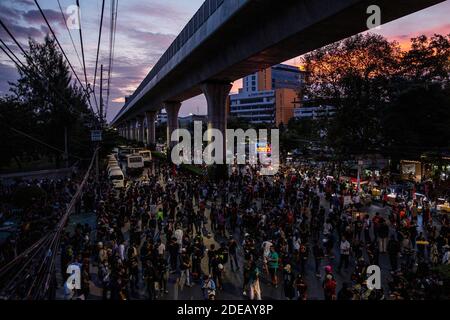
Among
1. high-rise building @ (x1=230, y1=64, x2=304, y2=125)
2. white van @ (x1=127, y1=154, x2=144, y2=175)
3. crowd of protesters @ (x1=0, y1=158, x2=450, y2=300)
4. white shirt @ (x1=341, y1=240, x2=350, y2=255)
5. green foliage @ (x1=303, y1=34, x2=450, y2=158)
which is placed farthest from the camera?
high-rise building @ (x1=230, y1=64, x2=304, y2=125)

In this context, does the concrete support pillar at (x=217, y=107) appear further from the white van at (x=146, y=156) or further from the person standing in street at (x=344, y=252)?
the person standing in street at (x=344, y=252)

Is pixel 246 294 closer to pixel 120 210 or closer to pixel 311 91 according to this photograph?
pixel 120 210

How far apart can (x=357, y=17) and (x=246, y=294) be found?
38.9 ft

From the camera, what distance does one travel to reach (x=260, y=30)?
2116 centimetres

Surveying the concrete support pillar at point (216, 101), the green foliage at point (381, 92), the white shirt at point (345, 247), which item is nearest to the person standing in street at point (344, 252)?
the white shirt at point (345, 247)

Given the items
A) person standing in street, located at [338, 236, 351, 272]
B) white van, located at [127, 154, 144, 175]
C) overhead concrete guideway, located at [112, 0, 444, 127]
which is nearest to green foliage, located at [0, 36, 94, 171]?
white van, located at [127, 154, 144, 175]

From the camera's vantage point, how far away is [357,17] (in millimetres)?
15125

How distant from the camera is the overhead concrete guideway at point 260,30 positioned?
1491 centimetres

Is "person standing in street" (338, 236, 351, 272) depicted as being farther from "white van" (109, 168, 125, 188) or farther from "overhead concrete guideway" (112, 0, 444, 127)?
"white van" (109, 168, 125, 188)

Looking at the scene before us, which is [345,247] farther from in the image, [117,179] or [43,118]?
[43,118]

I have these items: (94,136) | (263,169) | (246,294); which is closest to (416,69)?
(263,169)

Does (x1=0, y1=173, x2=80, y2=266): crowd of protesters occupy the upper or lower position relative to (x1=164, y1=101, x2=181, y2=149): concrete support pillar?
lower

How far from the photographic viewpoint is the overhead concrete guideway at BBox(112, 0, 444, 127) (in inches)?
587

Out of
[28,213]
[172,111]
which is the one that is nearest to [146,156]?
[172,111]
